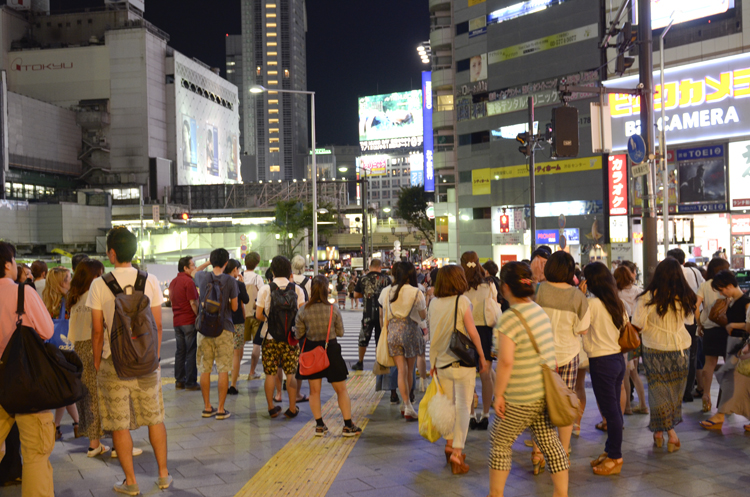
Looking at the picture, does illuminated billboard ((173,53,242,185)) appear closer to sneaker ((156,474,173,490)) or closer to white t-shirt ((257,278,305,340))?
white t-shirt ((257,278,305,340))

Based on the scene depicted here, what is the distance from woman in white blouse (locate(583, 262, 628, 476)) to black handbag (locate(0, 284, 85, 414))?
4340 mm

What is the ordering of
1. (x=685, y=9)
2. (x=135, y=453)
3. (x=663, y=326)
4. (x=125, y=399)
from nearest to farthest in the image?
(x=125, y=399) → (x=663, y=326) → (x=135, y=453) → (x=685, y=9)

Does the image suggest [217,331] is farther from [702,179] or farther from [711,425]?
[702,179]

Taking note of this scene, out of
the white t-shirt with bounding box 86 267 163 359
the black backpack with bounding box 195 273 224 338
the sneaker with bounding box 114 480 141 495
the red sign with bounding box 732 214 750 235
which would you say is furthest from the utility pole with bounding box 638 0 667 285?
the red sign with bounding box 732 214 750 235

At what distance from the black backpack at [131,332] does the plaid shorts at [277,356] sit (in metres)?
2.60

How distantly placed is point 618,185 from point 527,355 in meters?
35.0

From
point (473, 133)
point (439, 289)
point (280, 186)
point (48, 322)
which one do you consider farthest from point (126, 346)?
point (280, 186)

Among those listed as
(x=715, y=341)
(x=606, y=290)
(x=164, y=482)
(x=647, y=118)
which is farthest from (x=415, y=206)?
(x=164, y=482)

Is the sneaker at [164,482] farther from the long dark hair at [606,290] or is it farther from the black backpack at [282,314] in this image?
the long dark hair at [606,290]

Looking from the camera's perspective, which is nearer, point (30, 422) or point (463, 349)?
point (30, 422)

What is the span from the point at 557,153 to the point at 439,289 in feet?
20.9

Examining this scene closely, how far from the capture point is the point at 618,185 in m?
36.4

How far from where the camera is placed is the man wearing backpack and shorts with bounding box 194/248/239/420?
769 centimetres

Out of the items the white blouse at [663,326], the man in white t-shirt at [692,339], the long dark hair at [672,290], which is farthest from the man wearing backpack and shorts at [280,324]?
the man in white t-shirt at [692,339]
